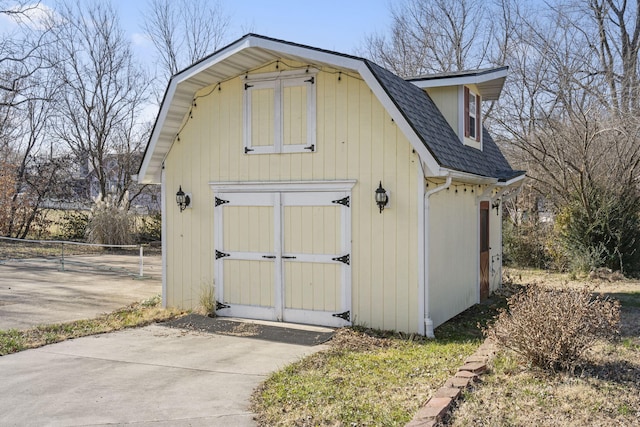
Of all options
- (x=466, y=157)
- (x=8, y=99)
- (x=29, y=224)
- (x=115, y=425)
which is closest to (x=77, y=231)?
(x=29, y=224)

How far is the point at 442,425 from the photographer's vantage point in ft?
14.4

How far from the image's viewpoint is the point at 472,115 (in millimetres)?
10461

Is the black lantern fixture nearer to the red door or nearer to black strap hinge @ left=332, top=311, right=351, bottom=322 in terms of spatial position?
black strap hinge @ left=332, top=311, right=351, bottom=322

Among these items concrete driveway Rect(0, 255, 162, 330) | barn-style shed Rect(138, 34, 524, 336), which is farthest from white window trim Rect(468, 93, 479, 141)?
concrete driveway Rect(0, 255, 162, 330)

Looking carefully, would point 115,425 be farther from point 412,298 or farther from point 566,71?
point 566,71

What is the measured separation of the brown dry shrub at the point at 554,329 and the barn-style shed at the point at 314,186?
7.08 feet

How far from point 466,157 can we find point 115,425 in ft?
21.7

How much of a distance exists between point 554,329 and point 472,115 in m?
5.86

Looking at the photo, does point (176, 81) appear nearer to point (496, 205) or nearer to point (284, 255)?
point (284, 255)

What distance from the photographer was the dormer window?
392 inches

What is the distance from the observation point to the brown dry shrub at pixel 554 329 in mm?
5391

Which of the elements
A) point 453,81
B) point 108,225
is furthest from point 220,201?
point 108,225

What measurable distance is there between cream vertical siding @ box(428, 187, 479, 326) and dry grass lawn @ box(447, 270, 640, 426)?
2.16 meters

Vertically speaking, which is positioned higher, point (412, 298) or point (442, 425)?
point (412, 298)
